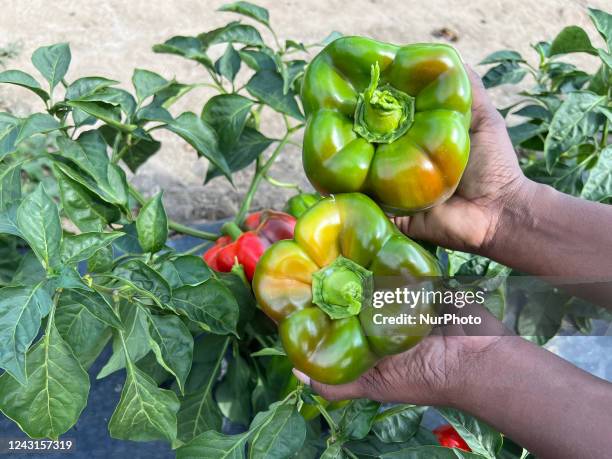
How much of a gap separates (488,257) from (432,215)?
156mm

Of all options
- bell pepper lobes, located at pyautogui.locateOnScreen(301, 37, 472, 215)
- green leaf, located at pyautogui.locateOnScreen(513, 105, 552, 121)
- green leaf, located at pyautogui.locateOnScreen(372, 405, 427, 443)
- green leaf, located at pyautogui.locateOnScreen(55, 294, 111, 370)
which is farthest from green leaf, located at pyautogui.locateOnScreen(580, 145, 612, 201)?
green leaf, located at pyautogui.locateOnScreen(55, 294, 111, 370)

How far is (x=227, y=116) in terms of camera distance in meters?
1.64

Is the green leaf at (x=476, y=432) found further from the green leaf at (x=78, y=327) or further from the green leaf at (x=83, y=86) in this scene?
the green leaf at (x=83, y=86)

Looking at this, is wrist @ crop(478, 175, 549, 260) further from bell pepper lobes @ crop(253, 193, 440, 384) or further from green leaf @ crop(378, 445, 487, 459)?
green leaf @ crop(378, 445, 487, 459)

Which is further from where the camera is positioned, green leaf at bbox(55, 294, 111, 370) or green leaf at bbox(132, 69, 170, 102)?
green leaf at bbox(132, 69, 170, 102)

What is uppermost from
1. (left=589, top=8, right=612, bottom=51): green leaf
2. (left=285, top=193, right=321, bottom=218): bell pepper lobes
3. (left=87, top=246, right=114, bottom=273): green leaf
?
(left=589, top=8, right=612, bottom=51): green leaf

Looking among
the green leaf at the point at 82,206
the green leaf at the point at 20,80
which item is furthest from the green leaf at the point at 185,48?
the green leaf at the point at 82,206

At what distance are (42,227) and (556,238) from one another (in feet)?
3.09

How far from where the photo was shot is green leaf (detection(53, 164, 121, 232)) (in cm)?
127

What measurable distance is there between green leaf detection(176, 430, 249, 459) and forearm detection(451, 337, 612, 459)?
0.41 m

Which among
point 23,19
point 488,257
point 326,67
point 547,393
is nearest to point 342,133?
point 326,67

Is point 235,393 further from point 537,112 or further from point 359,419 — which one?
point 537,112

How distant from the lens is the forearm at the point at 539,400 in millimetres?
1006

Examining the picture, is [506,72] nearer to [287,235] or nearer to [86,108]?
[287,235]
